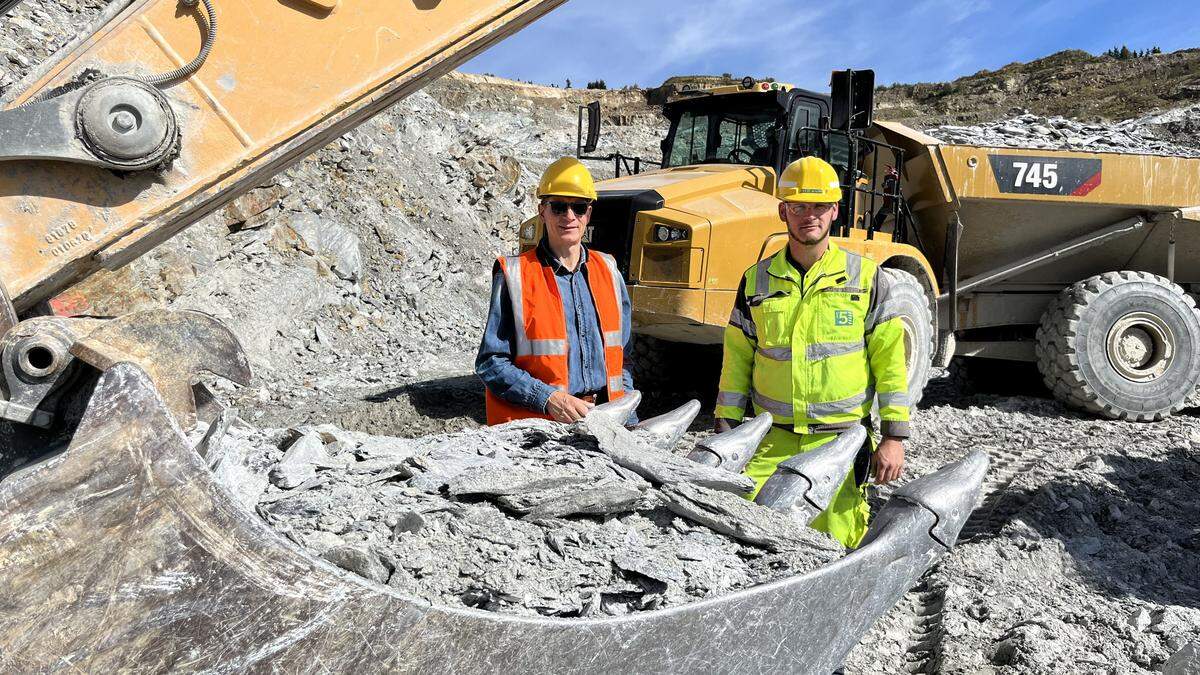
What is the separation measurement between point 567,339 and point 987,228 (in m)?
5.40

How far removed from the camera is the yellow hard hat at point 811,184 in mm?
3033

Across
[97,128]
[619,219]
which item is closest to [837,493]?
[97,128]

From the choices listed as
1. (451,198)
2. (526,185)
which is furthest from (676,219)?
(526,185)

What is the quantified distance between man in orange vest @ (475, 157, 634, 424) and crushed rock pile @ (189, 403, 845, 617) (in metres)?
0.79

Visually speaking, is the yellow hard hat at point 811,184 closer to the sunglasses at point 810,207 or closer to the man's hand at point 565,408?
the sunglasses at point 810,207

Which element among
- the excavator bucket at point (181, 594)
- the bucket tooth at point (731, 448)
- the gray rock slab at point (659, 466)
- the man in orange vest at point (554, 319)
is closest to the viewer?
the excavator bucket at point (181, 594)

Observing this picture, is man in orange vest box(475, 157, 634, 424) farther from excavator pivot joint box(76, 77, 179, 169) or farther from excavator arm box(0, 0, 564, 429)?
excavator pivot joint box(76, 77, 179, 169)

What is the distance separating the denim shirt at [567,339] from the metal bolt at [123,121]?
1.51 metres

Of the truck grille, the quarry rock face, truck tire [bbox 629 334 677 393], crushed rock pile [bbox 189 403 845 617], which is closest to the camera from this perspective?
crushed rock pile [bbox 189 403 845 617]

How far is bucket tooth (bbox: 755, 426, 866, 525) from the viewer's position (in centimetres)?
244

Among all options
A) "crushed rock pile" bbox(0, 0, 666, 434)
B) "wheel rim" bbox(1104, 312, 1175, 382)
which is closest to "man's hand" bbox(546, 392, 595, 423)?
"crushed rock pile" bbox(0, 0, 666, 434)

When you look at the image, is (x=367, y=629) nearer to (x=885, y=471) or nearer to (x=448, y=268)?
(x=885, y=471)

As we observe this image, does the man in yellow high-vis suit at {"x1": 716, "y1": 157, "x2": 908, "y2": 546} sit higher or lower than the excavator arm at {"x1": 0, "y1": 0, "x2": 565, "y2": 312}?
lower

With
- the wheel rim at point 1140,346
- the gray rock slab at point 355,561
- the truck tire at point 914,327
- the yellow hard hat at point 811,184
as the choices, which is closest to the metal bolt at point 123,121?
the gray rock slab at point 355,561
